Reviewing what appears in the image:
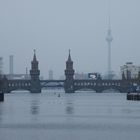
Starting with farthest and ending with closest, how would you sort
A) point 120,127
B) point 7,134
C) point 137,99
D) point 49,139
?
point 137,99, point 120,127, point 7,134, point 49,139

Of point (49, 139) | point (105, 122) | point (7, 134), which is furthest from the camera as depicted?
point (105, 122)

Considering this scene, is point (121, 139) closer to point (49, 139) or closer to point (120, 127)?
point (49, 139)

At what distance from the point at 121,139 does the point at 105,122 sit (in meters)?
16.5

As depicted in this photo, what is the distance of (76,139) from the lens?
157 feet

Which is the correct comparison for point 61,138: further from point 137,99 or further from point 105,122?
point 137,99

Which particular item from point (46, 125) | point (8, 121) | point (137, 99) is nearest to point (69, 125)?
point (46, 125)

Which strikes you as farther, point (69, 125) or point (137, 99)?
point (137, 99)

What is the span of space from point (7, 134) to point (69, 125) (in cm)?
1010

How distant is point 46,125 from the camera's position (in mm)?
60219

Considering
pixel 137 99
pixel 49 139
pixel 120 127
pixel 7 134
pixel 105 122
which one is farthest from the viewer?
pixel 137 99

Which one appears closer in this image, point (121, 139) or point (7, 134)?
point (121, 139)

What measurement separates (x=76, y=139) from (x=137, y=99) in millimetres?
100182

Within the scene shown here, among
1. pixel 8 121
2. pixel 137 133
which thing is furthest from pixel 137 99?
pixel 137 133

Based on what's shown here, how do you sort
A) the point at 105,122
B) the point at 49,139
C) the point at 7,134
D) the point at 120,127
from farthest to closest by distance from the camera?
the point at 105,122 < the point at 120,127 < the point at 7,134 < the point at 49,139
